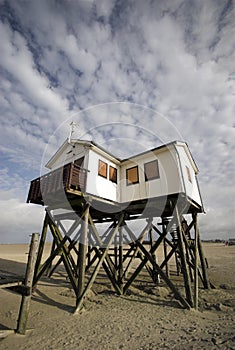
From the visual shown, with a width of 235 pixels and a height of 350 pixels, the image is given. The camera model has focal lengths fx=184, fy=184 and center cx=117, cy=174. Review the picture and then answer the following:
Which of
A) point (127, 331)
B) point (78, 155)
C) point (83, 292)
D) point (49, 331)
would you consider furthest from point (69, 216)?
point (127, 331)

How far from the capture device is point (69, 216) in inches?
515

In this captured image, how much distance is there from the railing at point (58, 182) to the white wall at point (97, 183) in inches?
17.6

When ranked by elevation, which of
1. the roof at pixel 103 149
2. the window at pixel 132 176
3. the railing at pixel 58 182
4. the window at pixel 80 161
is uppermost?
the roof at pixel 103 149

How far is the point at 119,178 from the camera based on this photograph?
12.5 metres

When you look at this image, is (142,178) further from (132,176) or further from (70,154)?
(70,154)

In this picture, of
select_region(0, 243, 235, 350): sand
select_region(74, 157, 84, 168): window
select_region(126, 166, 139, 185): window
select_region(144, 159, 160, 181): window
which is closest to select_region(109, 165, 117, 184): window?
select_region(126, 166, 139, 185): window

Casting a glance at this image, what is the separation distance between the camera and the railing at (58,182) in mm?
9090

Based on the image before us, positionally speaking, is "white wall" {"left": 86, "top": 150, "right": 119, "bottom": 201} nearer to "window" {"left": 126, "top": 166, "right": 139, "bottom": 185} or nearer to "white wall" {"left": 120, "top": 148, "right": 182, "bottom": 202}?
"white wall" {"left": 120, "top": 148, "right": 182, "bottom": 202}

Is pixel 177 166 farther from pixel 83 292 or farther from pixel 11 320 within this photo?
pixel 11 320

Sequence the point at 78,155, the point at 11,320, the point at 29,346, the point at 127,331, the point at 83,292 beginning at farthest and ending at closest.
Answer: the point at 78,155 → the point at 83,292 → the point at 11,320 → the point at 127,331 → the point at 29,346

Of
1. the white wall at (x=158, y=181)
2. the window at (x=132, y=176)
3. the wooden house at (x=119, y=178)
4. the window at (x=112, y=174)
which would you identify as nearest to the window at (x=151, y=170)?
the wooden house at (x=119, y=178)

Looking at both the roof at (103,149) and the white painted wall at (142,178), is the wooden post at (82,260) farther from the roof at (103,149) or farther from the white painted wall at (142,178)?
the roof at (103,149)

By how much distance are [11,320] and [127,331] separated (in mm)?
4404

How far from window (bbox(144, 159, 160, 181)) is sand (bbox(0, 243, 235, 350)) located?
6.31 meters
